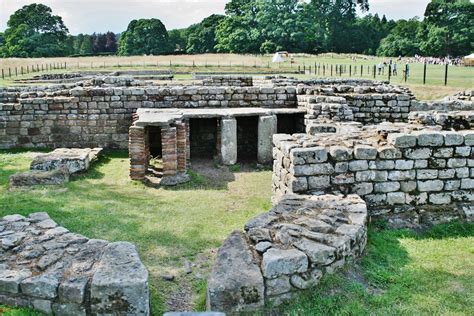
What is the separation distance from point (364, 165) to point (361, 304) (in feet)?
9.91

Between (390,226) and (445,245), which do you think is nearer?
(445,245)

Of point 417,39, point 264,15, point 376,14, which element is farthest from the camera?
point 376,14

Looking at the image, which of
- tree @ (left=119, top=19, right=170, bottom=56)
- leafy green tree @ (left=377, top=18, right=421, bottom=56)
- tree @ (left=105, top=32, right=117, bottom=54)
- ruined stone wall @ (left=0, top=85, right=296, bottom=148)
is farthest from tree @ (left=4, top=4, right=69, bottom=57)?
Answer: ruined stone wall @ (left=0, top=85, right=296, bottom=148)

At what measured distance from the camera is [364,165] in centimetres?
772

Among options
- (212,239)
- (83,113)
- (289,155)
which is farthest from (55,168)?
(289,155)

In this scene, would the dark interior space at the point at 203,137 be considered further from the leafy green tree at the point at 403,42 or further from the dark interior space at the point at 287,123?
the leafy green tree at the point at 403,42

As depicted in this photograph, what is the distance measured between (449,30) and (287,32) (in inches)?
882

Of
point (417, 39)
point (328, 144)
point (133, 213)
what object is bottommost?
point (133, 213)

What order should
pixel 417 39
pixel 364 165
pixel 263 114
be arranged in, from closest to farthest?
1. pixel 364 165
2. pixel 263 114
3. pixel 417 39

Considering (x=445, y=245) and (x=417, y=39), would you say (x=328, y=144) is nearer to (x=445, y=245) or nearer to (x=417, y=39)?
(x=445, y=245)

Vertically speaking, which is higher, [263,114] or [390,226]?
[263,114]

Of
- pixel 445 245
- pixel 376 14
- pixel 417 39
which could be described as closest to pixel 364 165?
pixel 445 245

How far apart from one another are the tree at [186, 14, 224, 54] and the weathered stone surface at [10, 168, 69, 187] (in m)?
73.8

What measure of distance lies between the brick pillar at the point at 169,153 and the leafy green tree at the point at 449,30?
58.3 m
